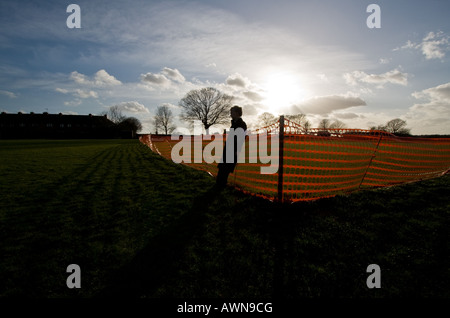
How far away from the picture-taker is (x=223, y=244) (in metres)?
3.00

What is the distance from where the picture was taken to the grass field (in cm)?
221

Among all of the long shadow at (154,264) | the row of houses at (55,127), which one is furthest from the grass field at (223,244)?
the row of houses at (55,127)

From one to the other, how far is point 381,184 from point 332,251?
422 centimetres

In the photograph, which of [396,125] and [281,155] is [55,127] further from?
[396,125]

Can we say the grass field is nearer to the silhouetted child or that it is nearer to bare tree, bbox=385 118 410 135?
the silhouetted child

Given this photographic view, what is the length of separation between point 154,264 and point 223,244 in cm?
91

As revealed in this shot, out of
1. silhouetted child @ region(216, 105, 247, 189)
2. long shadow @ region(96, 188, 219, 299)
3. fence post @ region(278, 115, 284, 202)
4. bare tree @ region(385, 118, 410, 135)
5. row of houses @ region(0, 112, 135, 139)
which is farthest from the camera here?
bare tree @ region(385, 118, 410, 135)

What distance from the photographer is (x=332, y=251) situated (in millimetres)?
2814

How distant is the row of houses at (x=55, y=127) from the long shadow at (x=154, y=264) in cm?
6655

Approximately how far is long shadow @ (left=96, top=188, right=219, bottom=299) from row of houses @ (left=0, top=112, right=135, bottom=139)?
218 ft

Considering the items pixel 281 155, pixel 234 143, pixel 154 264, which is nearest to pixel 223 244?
pixel 154 264

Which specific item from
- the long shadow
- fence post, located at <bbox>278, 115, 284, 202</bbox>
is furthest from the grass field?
fence post, located at <bbox>278, 115, 284, 202</bbox>

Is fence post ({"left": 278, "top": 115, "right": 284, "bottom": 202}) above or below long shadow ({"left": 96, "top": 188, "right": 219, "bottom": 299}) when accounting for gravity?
above

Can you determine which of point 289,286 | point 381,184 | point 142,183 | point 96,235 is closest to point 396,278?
point 289,286
